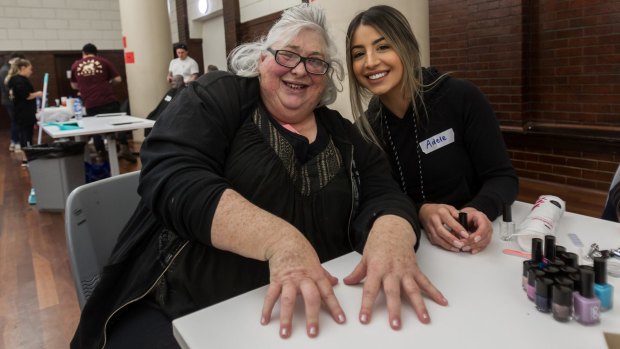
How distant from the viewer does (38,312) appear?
2.37 metres

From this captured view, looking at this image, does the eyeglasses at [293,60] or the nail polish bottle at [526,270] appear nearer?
the nail polish bottle at [526,270]

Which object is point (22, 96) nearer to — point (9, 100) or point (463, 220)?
point (9, 100)

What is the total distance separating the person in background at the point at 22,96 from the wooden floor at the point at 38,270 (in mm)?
2351

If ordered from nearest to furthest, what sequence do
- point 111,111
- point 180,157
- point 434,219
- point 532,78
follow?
1. point 180,157
2. point 434,219
3. point 532,78
4. point 111,111

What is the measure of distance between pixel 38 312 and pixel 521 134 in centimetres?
399

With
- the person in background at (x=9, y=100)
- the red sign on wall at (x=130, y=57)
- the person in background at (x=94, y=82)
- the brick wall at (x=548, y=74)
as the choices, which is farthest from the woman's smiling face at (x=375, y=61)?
the person in background at (x=9, y=100)

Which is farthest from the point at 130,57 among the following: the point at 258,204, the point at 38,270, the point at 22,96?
the point at 258,204

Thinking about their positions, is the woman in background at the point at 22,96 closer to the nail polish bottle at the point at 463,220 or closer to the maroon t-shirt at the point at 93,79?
the maroon t-shirt at the point at 93,79

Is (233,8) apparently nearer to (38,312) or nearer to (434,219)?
(38,312)

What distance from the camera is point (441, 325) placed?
2.57 feet

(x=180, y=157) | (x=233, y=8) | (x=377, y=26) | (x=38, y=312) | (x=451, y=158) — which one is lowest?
(x=38, y=312)

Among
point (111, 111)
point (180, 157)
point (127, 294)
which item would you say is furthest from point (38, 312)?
point (111, 111)

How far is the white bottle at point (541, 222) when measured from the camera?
42.8 inches

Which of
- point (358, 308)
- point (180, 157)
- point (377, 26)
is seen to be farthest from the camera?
point (377, 26)
